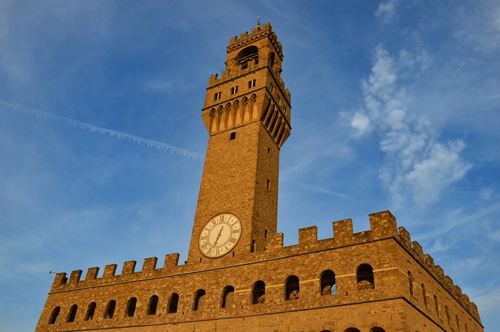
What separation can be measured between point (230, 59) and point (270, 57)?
3771 millimetres

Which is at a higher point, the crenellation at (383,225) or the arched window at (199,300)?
the crenellation at (383,225)

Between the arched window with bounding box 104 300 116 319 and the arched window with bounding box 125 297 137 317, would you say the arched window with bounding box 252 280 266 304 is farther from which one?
the arched window with bounding box 104 300 116 319

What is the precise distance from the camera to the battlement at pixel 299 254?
19.9 meters

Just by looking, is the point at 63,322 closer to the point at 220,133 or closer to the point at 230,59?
the point at 220,133

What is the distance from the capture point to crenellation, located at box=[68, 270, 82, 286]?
1131 inches

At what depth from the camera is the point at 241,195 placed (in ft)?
85.7

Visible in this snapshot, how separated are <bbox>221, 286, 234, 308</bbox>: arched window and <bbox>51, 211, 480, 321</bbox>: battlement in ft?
4.20

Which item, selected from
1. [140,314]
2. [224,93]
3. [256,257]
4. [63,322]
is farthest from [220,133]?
[63,322]

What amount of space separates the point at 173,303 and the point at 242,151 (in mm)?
10624

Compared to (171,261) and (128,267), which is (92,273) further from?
(171,261)

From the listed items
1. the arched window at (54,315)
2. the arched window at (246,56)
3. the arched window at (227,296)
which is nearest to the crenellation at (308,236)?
the arched window at (227,296)

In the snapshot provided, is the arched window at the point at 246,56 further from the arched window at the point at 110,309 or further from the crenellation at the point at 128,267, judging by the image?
the arched window at the point at 110,309

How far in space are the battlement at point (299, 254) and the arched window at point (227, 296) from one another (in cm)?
128

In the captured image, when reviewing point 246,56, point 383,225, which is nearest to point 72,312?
point 383,225
